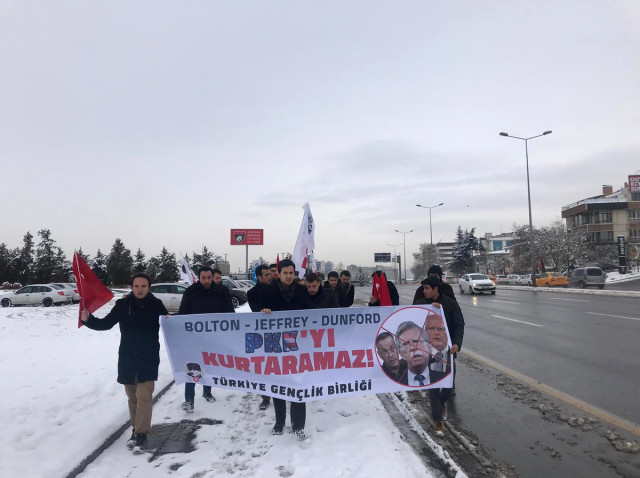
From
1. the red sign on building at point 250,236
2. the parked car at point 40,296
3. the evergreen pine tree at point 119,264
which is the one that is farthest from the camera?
the evergreen pine tree at point 119,264

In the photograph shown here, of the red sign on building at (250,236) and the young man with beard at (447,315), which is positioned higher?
the red sign on building at (250,236)

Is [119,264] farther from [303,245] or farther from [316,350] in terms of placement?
[316,350]

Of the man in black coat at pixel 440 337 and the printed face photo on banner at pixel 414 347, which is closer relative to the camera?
the man in black coat at pixel 440 337

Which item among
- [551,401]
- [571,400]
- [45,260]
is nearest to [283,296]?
[551,401]

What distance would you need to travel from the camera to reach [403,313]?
198 inches

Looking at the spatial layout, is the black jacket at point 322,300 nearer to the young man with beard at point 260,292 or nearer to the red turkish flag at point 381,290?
the young man with beard at point 260,292

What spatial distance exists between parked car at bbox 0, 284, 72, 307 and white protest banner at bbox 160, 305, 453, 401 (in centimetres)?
2543

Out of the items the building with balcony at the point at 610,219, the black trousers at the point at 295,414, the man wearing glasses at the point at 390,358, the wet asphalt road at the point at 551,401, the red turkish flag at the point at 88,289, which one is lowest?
the wet asphalt road at the point at 551,401

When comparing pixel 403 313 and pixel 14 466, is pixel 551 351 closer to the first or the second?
pixel 403 313

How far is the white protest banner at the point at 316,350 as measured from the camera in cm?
476

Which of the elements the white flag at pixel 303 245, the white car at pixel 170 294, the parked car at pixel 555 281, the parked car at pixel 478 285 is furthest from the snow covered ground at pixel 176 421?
the parked car at pixel 555 281

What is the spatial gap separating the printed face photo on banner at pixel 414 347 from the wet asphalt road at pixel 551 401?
0.75 metres

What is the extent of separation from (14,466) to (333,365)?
3.09m

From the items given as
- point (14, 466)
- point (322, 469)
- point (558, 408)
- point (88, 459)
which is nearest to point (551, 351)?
point (558, 408)
